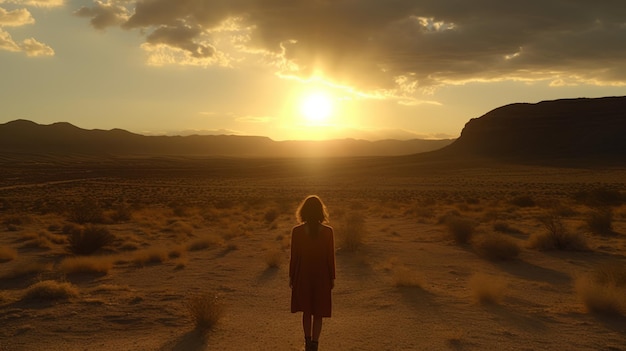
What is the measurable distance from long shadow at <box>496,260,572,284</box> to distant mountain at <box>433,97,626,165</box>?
107m

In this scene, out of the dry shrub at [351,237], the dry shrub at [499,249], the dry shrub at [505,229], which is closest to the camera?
the dry shrub at [499,249]

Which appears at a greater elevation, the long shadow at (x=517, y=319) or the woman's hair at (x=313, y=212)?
the woman's hair at (x=313, y=212)

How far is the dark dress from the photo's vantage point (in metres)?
6.38

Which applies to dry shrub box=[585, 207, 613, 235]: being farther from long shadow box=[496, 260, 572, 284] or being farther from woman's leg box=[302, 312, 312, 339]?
woman's leg box=[302, 312, 312, 339]

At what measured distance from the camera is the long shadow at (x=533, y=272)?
12409 mm

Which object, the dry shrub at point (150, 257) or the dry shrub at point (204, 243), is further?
the dry shrub at point (204, 243)

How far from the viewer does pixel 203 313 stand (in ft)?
27.3

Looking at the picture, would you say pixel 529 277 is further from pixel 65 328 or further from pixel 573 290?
pixel 65 328

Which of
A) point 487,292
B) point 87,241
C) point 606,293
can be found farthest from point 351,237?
point 606,293

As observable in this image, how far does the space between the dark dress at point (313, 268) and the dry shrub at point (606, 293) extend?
A: 5198 millimetres

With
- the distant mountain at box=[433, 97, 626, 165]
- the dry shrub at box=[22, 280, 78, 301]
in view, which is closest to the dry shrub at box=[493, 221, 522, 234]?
the dry shrub at box=[22, 280, 78, 301]

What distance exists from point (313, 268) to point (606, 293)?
5662mm

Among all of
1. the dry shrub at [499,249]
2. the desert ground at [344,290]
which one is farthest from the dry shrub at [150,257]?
the dry shrub at [499,249]

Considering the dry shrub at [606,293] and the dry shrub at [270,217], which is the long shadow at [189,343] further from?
the dry shrub at [270,217]
